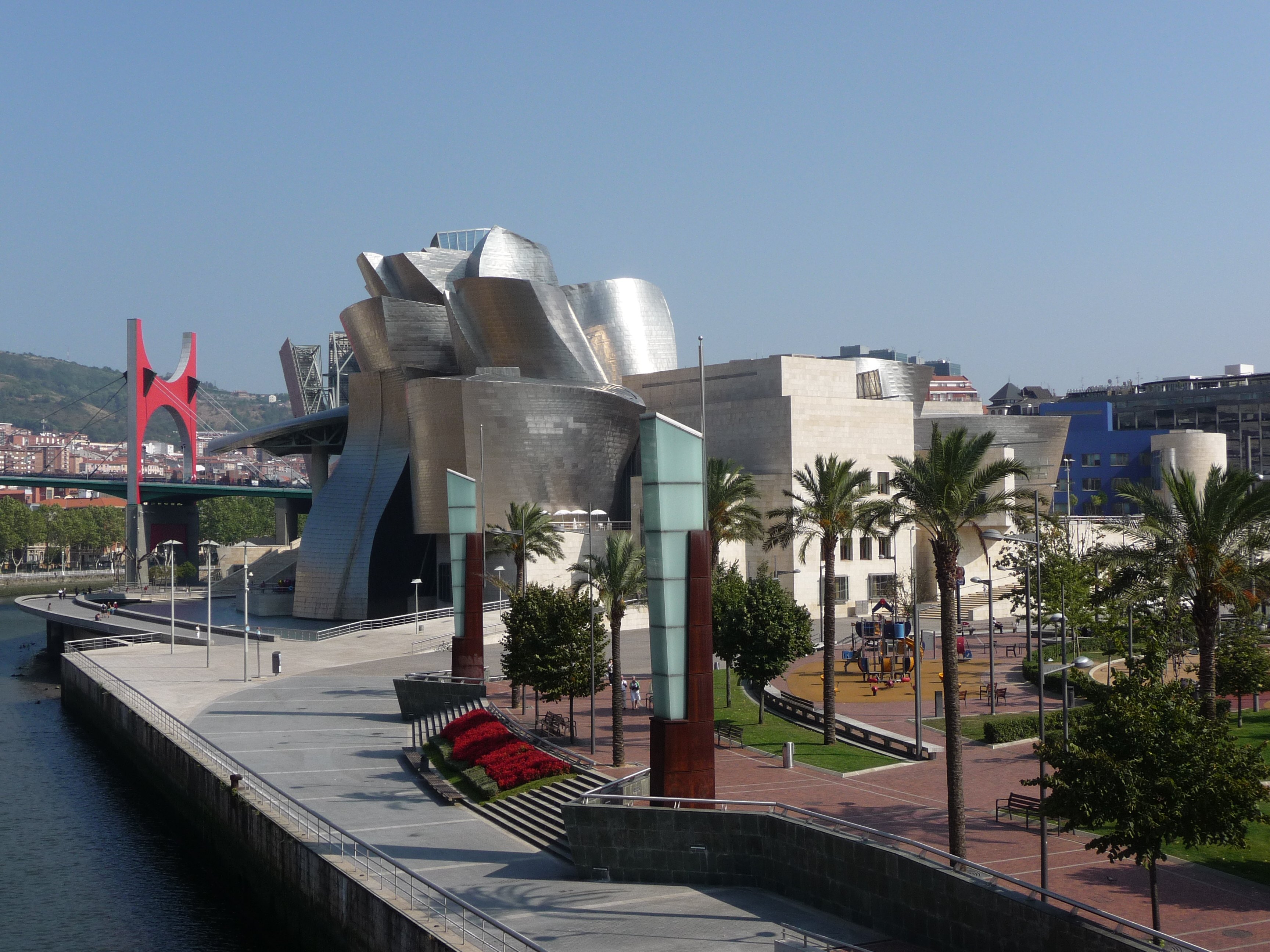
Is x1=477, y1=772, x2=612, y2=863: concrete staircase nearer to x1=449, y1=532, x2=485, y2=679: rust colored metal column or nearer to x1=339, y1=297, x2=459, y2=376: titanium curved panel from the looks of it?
x1=449, y1=532, x2=485, y2=679: rust colored metal column

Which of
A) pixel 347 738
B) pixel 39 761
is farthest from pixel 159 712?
pixel 347 738

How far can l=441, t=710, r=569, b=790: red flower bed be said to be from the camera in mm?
28438

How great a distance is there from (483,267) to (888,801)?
176ft

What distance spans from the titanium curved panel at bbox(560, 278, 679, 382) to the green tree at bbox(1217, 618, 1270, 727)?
51998 millimetres

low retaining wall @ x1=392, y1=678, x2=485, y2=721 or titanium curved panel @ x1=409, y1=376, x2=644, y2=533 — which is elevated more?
titanium curved panel @ x1=409, y1=376, x2=644, y2=533

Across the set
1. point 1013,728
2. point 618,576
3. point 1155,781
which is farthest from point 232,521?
point 1155,781

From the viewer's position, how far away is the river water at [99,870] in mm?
24594

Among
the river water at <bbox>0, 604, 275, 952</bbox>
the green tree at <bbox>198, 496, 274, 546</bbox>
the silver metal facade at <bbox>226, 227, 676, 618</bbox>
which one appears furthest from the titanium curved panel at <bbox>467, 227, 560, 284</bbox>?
the green tree at <bbox>198, 496, 274, 546</bbox>

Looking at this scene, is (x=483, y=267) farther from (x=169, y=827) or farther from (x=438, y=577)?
(x=169, y=827)

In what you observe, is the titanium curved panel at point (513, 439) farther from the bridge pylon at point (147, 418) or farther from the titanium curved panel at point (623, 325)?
the bridge pylon at point (147, 418)

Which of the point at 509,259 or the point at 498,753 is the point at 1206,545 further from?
the point at 509,259

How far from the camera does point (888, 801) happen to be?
989 inches

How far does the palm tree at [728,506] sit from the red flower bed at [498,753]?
10.9m

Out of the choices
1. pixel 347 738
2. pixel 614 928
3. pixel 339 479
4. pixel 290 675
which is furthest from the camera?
pixel 339 479
